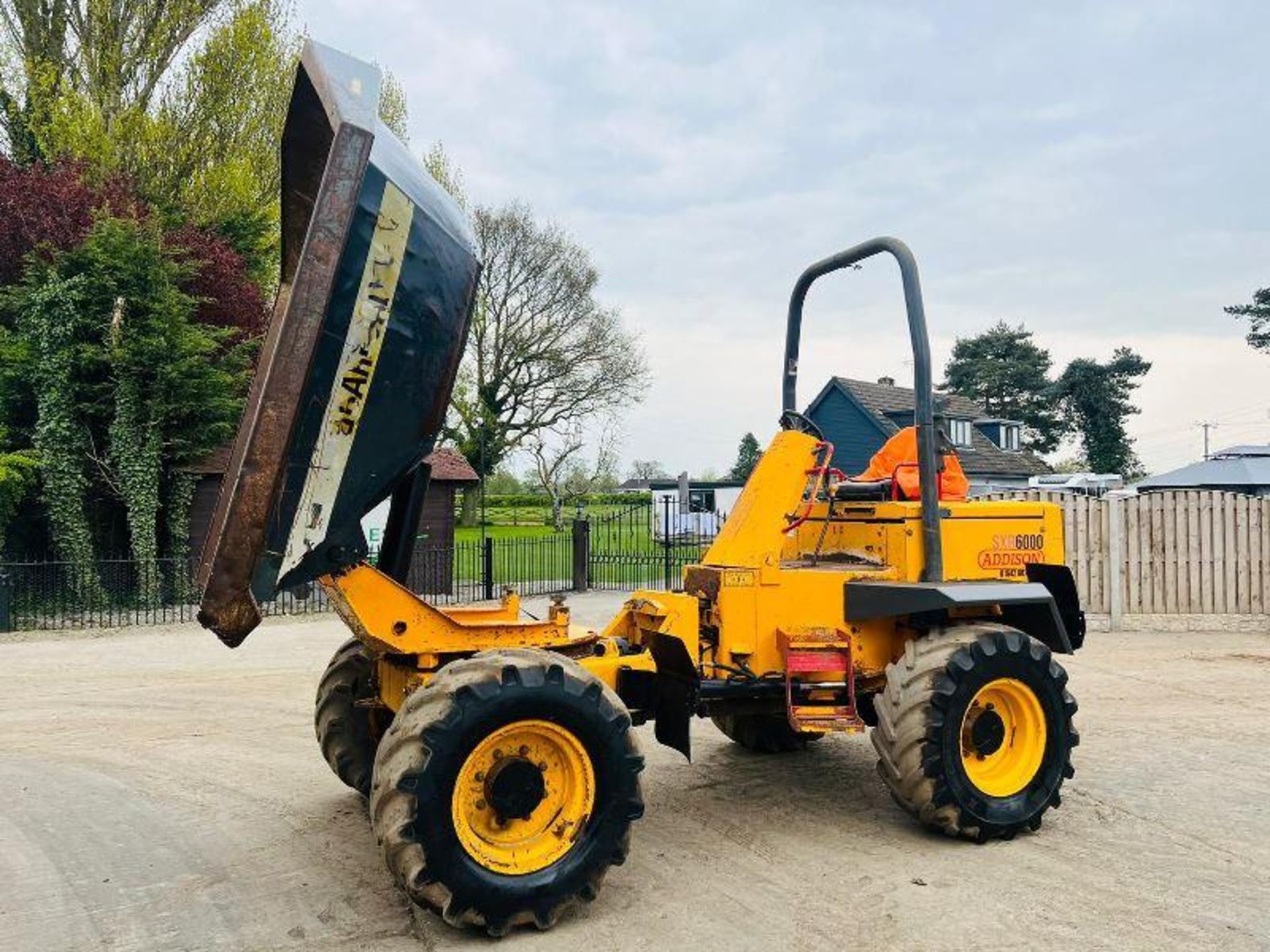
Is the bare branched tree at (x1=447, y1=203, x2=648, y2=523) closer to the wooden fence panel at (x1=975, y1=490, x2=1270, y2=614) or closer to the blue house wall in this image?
the blue house wall

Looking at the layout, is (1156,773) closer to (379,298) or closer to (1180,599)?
(379,298)

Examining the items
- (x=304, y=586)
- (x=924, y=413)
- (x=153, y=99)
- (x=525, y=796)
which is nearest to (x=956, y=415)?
(x=153, y=99)

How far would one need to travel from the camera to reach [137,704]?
937 cm

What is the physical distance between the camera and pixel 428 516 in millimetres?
22469

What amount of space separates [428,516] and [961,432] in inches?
1010

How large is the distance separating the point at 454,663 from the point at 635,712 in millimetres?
1489

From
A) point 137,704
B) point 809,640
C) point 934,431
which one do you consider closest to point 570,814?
point 809,640

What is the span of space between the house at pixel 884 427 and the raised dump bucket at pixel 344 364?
100 feet

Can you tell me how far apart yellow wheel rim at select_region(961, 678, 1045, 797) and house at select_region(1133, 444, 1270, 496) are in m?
27.8

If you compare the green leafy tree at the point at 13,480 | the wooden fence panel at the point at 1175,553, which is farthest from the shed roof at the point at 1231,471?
the green leafy tree at the point at 13,480

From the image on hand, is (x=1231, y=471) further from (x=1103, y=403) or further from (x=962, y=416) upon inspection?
(x=1103, y=403)

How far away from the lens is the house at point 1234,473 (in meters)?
29.0

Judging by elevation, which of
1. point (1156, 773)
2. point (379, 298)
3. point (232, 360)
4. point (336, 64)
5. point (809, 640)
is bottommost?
point (1156, 773)

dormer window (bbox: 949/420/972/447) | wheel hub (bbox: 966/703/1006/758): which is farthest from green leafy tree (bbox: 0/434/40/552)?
dormer window (bbox: 949/420/972/447)
